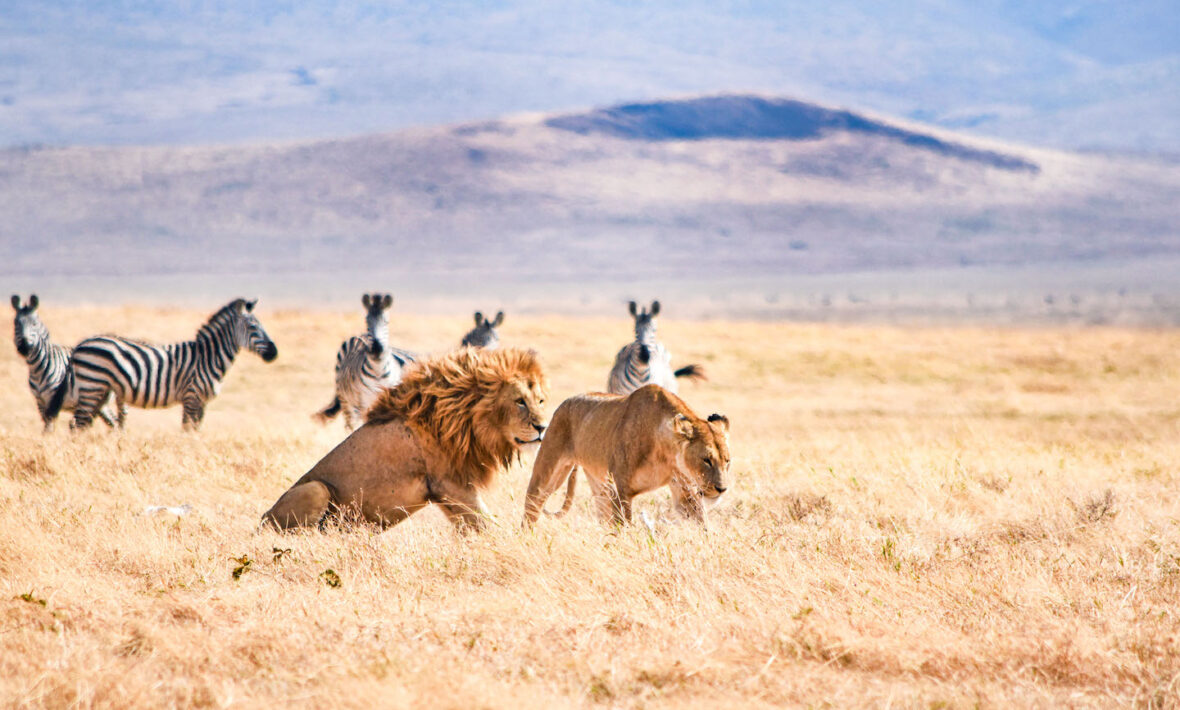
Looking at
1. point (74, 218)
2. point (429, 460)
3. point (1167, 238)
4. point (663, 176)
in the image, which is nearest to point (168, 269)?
point (74, 218)

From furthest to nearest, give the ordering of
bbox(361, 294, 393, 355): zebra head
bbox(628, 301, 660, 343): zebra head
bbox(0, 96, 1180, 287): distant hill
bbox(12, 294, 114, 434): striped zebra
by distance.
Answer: bbox(0, 96, 1180, 287): distant hill → bbox(628, 301, 660, 343): zebra head → bbox(12, 294, 114, 434): striped zebra → bbox(361, 294, 393, 355): zebra head

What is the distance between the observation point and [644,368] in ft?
58.3

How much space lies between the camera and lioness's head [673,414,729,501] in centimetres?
786

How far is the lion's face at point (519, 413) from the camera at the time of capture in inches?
331

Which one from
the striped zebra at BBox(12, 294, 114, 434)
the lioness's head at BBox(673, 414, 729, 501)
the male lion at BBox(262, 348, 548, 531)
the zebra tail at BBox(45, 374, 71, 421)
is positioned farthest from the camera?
the striped zebra at BBox(12, 294, 114, 434)

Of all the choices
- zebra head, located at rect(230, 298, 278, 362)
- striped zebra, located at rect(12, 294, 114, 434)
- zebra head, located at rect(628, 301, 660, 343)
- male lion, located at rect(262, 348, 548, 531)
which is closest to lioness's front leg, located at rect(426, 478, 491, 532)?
male lion, located at rect(262, 348, 548, 531)

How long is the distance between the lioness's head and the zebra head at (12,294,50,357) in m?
12.3

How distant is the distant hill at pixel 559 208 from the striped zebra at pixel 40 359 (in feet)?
372

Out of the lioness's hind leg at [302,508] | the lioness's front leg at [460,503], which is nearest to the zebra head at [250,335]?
the lioness's hind leg at [302,508]

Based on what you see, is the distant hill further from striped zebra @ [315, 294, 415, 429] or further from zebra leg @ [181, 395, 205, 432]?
zebra leg @ [181, 395, 205, 432]

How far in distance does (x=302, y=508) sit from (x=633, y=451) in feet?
7.00

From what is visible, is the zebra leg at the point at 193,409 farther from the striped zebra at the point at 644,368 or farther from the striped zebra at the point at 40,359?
the striped zebra at the point at 644,368

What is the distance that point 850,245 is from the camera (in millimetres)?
147625

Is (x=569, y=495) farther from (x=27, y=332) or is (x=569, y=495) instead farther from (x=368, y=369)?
(x=27, y=332)
